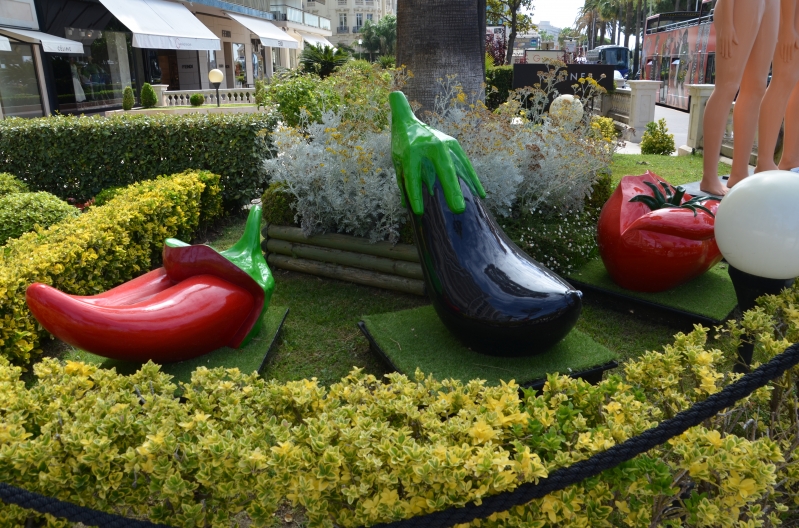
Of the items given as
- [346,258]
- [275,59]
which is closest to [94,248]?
[346,258]

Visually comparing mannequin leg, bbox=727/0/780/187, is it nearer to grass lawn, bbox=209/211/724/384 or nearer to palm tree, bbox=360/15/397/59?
grass lawn, bbox=209/211/724/384

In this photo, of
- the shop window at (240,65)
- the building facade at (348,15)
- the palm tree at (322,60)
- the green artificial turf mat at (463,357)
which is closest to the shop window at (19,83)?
the palm tree at (322,60)

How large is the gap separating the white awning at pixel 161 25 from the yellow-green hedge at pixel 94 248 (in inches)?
667

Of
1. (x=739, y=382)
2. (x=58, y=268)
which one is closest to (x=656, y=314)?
(x=739, y=382)

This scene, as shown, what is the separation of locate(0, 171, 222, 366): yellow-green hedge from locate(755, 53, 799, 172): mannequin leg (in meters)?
6.44

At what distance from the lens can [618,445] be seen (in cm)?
174

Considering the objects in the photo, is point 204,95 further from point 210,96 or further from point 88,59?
point 88,59

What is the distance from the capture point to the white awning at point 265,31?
31812 millimetres

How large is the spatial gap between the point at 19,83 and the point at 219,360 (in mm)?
20189

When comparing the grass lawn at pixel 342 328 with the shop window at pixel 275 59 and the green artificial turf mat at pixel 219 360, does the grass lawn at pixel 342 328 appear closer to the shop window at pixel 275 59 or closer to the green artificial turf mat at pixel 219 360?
the green artificial turf mat at pixel 219 360

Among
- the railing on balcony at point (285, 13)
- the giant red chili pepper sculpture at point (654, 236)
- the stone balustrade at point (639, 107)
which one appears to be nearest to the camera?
the giant red chili pepper sculpture at point (654, 236)

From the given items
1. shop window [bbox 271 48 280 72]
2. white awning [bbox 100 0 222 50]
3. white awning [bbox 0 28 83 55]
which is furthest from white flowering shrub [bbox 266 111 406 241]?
shop window [bbox 271 48 280 72]

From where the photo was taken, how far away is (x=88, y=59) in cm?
2231

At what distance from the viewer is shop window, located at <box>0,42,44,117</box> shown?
1855 cm
